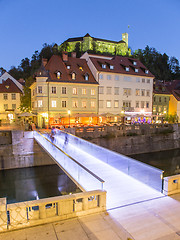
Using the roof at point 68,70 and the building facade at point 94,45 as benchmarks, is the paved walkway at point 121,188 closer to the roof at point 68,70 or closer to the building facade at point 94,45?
the roof at point 68,70

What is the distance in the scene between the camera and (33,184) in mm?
18891

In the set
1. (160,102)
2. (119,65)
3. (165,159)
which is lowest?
(165,159)

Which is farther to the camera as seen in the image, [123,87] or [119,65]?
[119,65]

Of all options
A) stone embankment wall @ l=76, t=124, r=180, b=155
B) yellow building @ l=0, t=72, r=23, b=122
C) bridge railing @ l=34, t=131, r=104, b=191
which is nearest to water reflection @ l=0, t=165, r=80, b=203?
stone embankment wall @ l=76, t=124, r=180, b=155

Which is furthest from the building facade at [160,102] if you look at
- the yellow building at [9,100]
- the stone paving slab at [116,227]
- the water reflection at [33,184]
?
the stone paving slab at [116,227]

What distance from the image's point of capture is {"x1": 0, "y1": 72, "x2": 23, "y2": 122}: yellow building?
40.6m

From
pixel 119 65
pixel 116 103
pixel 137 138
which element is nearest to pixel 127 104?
pixel 116 103

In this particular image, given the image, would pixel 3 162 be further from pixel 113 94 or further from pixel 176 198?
pixel 113 94

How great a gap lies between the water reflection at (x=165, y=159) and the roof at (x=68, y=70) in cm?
1587

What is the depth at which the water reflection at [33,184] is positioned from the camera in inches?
664

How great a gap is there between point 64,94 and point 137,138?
1424cm

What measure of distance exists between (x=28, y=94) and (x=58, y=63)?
33.8 ft

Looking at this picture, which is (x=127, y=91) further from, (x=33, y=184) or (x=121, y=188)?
(x=121, y=188)

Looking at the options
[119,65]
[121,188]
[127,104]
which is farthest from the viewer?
[119,65]
